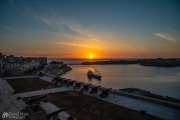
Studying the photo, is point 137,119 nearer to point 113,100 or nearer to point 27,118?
point 113,100

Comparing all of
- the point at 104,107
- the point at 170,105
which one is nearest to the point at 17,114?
the point at 104,107

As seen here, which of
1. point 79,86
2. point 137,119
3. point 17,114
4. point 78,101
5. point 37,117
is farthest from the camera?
point 79,86

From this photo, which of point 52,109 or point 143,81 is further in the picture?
point 143,81

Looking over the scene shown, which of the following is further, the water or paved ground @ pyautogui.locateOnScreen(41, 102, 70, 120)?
the water

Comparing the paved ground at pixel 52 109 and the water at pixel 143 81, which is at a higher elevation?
the paved ground at pixel 52 109

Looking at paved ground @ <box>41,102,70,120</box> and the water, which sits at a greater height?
paved ground @ <box>41,102,70,120</box>

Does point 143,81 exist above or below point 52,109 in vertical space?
below

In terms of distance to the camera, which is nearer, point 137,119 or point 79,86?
point 137,119

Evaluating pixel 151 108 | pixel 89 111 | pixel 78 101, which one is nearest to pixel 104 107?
pixel 89 111

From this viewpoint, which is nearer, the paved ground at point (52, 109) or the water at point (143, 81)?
the paved ground at point (52, 109)

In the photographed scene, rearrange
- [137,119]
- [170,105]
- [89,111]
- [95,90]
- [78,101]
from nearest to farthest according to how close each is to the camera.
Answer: [137,119], [89,111], [170,105], [78,101], [95,90]

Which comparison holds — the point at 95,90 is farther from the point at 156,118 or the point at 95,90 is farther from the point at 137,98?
the point at 156,118
